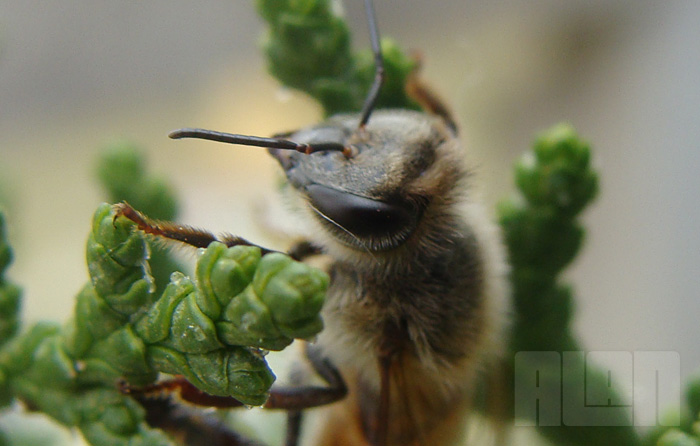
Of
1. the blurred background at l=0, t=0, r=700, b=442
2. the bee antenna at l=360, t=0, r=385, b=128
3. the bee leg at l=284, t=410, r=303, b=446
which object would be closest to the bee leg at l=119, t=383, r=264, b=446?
the bee leg at l=284, t=410, r=303, b=446

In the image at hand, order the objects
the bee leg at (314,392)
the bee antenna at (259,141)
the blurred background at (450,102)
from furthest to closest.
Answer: the blurred background at (450,102) < the bee leg at (314,392) < the bee antenna at (259,141)

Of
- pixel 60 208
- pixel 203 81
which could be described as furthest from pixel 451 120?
pixel 203 81

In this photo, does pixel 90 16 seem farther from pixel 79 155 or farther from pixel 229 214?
pixel 229 214

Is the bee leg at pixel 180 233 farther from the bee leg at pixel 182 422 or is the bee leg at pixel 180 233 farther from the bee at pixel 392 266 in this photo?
the bee leg at pixel 182 422

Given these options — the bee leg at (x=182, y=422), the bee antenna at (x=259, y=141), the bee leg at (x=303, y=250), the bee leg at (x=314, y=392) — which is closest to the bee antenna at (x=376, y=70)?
the bee antenna at (x=259, y=141)

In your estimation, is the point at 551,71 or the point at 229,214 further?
the point at 551,71

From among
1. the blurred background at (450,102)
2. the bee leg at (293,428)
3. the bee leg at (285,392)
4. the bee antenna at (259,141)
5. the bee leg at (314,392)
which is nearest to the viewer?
the bee antenna at (259,141)

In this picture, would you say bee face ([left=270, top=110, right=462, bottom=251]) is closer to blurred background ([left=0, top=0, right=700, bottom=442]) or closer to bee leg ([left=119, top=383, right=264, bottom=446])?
bee leg ([left=119, top=383, right=264, bottom=446])
